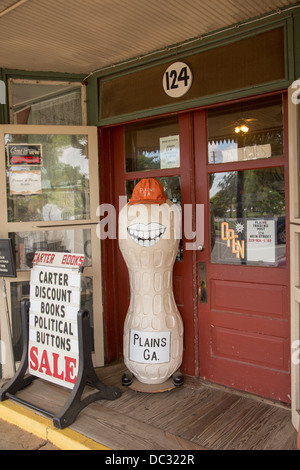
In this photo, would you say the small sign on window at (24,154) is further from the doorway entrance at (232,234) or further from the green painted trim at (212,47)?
the doorway entrance at (232,234)

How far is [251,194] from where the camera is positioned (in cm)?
343

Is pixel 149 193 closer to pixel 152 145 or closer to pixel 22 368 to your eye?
pixel 152 145

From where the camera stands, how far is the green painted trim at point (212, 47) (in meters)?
2.98

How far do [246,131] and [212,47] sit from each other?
2.46ft

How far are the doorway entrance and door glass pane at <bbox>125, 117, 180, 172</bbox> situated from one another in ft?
0.03

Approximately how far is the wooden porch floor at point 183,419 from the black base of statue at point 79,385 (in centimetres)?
8

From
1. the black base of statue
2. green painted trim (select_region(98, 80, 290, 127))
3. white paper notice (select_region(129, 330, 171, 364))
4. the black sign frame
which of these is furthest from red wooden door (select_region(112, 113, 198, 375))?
the black sign frame

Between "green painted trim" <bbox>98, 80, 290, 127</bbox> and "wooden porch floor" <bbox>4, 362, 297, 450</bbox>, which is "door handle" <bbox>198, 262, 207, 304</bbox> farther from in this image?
"green painted trim" <bbox>98, 80, 290, 127</bbox>

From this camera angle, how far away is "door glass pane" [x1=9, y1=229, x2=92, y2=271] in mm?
4039

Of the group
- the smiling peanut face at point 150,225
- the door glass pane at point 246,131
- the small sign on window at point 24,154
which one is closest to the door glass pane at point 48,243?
the small sign on window at point 24,154


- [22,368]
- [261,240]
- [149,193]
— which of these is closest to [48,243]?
[22,368]
